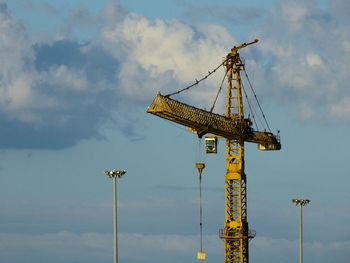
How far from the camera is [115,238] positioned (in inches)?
6043

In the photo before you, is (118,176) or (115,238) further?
(118,176)

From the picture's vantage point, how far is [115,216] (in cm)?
15500

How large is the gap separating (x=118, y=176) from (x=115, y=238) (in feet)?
47.8

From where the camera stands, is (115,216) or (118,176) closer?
(115,216)

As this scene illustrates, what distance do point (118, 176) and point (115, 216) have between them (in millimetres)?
11801

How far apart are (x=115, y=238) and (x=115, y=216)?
129 inches

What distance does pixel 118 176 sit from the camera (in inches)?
6521

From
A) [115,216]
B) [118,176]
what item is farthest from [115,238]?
[118,176]

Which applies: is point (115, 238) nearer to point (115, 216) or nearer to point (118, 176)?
point (115, 216)

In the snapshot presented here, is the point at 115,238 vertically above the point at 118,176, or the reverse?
the point at 118,176
